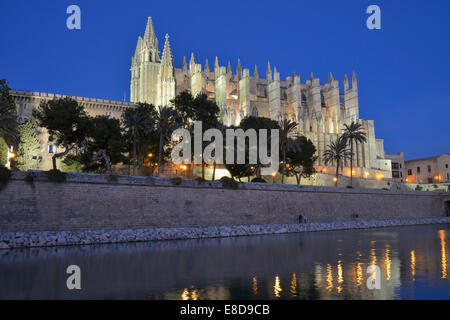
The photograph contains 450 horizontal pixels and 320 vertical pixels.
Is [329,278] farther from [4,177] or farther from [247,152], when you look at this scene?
[247,152]

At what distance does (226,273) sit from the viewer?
1214cm

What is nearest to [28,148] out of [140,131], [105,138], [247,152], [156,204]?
[105,138]

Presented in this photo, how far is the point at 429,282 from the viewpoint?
1067cm

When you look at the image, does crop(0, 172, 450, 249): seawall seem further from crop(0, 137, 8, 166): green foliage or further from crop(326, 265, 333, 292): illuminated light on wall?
crop(326, 265, 333, 292): illuminated light on wall

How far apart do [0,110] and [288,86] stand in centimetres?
5670

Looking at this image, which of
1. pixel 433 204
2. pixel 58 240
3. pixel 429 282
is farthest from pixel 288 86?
pixel 429 282

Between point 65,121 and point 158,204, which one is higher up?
point 65,121

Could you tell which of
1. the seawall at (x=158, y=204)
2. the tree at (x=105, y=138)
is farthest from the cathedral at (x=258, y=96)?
the seawall at (x=158, y=204)

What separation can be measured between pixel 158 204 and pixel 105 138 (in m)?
13.6

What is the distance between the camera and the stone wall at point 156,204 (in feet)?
70.5

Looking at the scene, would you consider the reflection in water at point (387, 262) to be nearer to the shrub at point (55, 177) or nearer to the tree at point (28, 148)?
the shrub at point (55, 177)

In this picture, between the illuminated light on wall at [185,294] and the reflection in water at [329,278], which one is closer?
the illuminated light on wall at [185,294]

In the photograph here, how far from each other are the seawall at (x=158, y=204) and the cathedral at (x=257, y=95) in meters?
26.0
